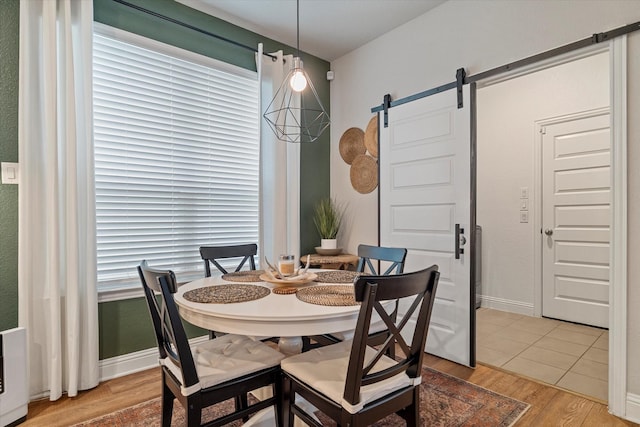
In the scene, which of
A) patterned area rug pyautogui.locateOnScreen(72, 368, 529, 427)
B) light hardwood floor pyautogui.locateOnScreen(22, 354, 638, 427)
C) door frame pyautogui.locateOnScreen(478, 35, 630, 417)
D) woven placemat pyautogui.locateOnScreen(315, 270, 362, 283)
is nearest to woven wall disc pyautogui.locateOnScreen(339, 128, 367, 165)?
woven placemat pyautogui.locateOnScreen(315, 270, 362, 283)

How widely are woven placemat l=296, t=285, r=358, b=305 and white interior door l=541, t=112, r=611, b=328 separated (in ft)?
9.87

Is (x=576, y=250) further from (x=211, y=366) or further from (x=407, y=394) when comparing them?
(x=211, y=366)

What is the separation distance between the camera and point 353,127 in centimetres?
360

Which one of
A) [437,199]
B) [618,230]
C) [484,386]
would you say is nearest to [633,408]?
[484,386]

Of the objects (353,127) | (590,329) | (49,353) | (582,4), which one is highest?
(582,4)

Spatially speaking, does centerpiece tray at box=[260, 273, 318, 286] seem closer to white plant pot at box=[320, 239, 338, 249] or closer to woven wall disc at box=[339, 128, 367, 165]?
white plant pot at box=[320, 239, 338, 249]

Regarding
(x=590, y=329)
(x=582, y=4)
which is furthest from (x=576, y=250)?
(x=582, y=4)

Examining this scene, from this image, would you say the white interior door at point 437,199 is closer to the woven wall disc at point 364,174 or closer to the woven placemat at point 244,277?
the woven wall disc at point 364,174

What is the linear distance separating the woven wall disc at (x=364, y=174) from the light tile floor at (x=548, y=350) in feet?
5.67

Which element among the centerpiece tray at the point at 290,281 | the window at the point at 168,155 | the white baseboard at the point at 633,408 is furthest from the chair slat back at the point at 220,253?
the white baseboard at the point at 633,408

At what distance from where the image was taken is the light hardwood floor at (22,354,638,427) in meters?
1.91

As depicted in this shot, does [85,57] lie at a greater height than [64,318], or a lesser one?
greater

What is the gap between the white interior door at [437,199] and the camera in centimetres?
259

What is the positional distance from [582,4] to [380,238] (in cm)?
214
